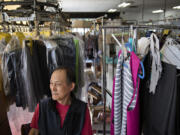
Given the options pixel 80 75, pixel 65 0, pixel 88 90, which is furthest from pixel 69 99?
pixel 65 0

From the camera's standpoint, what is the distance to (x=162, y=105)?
98cm

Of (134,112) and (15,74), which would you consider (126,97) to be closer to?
(134,112)

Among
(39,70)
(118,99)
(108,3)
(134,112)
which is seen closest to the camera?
(134,112)

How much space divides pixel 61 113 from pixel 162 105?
678mm

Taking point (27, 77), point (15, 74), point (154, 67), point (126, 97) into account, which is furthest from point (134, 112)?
point (15, 74)

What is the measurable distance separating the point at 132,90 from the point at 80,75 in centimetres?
107

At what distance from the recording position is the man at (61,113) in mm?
1017

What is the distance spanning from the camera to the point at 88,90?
9.98 feet

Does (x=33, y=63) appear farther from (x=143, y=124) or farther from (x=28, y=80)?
Result: (x=143, y=124)

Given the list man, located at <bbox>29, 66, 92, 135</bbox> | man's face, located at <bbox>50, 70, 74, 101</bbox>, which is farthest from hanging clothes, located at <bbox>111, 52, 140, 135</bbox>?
Result: man's face, located at <bbox>50, 70, 74, 101</bbox>

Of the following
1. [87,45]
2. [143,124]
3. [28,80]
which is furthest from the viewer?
[87,45]

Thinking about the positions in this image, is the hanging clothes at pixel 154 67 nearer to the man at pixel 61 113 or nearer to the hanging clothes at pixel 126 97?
the hanging clothes at pixel 126 97

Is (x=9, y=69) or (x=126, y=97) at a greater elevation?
(x=9, y=69)

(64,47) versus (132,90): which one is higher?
(64,47)
